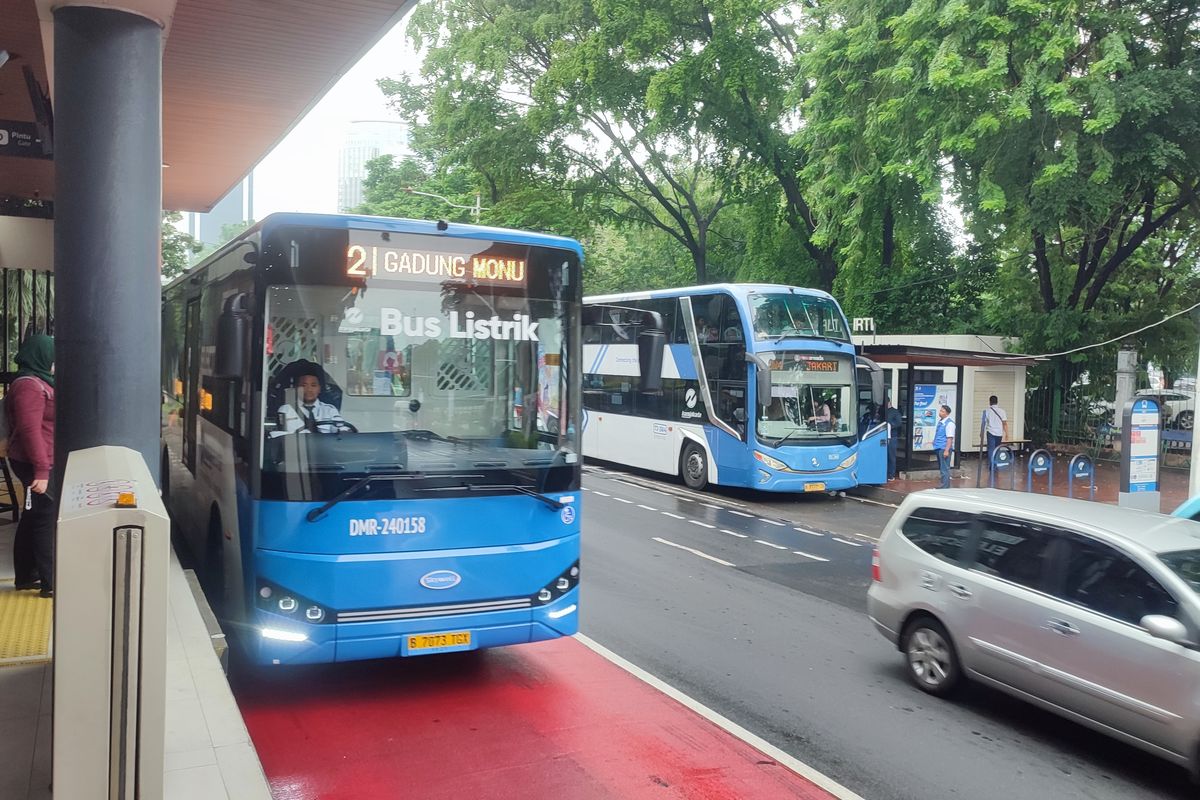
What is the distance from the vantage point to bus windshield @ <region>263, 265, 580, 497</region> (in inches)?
274

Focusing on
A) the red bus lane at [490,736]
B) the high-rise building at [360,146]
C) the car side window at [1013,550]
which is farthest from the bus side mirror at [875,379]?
the high-rise building at [360,146]

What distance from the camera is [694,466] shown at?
20.8m

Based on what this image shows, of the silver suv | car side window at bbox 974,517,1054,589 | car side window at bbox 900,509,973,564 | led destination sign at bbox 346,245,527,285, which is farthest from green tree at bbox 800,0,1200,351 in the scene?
led destination sign at bbox 346,245,527,285

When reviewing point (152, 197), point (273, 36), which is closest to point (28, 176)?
point (273, 36)

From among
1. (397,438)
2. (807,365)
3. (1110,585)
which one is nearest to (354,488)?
(397,438)

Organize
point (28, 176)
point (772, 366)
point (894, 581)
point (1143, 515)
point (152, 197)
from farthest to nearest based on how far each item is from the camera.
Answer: point (772, 366), point (28, 176), point (894, 581), point (1143, 515), point (152, 197)

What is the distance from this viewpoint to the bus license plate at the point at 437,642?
717 cm

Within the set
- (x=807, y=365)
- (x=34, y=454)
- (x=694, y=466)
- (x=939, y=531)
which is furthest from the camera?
(x=694, y=466)

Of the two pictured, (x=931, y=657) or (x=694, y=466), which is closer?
(x=931, y=657)

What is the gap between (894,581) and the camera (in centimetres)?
859

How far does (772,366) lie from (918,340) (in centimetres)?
1056

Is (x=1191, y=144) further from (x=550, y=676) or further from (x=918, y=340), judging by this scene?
(x=550, y=676)

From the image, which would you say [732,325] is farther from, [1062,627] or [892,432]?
[1062,627]

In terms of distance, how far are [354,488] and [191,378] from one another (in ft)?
15.5
